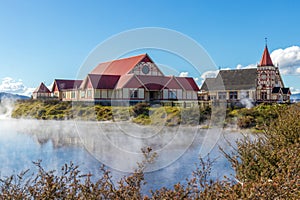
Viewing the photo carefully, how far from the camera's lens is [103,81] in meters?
28.3

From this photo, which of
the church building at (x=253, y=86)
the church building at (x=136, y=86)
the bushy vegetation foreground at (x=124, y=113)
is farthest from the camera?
the church building at (x=253, y=86)

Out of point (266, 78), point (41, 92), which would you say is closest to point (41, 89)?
point (41, 92)

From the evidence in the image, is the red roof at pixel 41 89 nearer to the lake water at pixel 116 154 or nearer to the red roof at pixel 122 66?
the red roof at pixel 122 66

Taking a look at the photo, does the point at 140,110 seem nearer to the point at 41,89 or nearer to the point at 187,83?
the point at 187,83

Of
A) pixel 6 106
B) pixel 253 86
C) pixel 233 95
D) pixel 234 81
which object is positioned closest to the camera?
pixel 253 86

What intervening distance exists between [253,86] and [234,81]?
2.27 metres

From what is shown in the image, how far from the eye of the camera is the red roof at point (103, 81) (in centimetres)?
2783

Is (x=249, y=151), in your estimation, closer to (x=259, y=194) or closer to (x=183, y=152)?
(x=259, y=194)

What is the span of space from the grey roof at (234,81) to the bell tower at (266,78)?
2.05 feet

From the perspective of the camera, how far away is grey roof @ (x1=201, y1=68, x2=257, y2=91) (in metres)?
30.6

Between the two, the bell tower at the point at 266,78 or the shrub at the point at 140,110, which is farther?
the bell tower at the point at 266,78

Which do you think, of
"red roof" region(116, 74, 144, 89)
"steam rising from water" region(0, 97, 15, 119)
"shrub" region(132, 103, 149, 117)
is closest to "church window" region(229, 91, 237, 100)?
"red roof" region(116, 74, 144, 89)

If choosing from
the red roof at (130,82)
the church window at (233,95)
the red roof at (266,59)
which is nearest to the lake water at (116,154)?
the red roof at (130,82)

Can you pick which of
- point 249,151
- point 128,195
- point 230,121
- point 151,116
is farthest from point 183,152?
point 151,116
